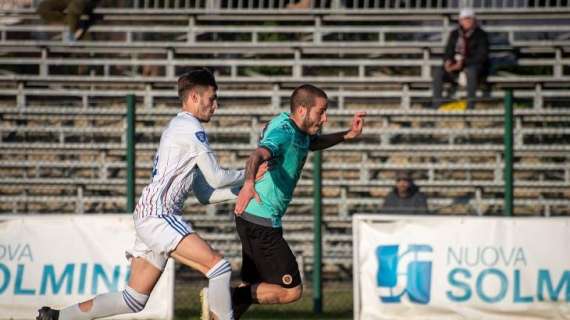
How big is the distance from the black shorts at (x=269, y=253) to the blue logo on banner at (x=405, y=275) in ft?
9.54

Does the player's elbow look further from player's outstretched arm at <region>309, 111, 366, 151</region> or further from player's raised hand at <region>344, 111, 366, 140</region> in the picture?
player's raised hand at <region>344, 111, 366, 140</region>

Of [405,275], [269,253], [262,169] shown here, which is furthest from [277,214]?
[405,275]

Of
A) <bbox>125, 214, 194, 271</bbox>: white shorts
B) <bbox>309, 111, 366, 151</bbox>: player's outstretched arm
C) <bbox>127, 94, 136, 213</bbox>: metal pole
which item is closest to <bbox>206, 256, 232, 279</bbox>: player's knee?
<bbox>125, 214, 194, 271</bbox>: white shorts

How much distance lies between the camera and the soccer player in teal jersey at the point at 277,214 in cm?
775

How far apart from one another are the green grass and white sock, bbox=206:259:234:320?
3.83m

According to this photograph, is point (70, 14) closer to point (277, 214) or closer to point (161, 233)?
point (277, 214)

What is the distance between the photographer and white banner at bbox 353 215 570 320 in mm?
10641

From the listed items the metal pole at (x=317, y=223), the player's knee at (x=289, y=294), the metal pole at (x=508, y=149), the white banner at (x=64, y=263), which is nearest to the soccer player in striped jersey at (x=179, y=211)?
the player's knee at (x=289, y=294)

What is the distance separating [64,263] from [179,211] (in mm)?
3562

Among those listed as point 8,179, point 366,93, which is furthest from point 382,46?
point 8,179

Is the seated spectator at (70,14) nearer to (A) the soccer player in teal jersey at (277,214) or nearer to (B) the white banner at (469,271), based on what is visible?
(B) the white banner at (469,271)

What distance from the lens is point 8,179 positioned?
13.2m

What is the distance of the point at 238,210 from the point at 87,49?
11.5 metres

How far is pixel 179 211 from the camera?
7574mm
